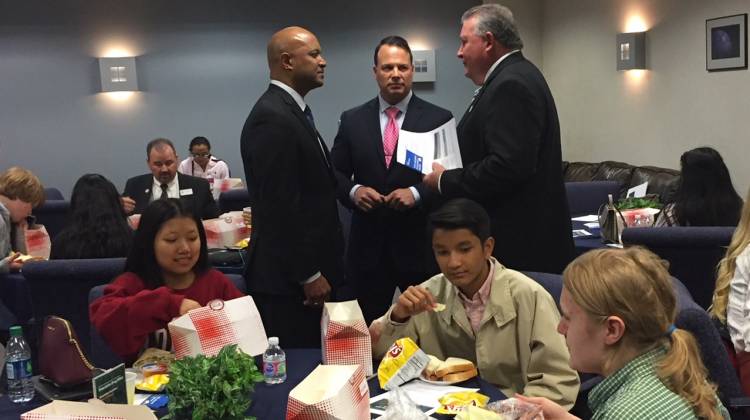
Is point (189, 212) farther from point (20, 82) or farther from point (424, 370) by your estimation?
point (20, 82)

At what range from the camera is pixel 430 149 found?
3305 millimetres

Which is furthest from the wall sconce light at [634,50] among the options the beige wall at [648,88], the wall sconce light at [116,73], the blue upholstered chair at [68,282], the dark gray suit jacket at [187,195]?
the blue upholstered chair at [68,282]

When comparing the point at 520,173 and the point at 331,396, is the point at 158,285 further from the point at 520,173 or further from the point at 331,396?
the point at 520,173

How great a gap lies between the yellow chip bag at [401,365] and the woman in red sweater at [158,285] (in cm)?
69

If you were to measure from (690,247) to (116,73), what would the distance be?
7.58 metres

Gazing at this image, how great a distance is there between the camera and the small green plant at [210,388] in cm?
180

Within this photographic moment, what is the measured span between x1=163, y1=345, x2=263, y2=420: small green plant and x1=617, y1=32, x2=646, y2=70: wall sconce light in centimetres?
673

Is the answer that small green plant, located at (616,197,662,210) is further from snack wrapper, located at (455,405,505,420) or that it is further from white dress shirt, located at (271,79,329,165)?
snack wrapper, located at (455,405,505,420)

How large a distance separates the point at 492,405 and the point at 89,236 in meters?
2.58

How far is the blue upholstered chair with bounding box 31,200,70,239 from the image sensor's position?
6.77m

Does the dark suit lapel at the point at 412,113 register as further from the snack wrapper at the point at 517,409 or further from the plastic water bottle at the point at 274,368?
the snack wrapper at the point at 517,409

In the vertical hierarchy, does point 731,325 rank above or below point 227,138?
below

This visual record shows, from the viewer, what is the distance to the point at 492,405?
186cm

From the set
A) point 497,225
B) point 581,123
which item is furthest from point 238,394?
point 581,123
